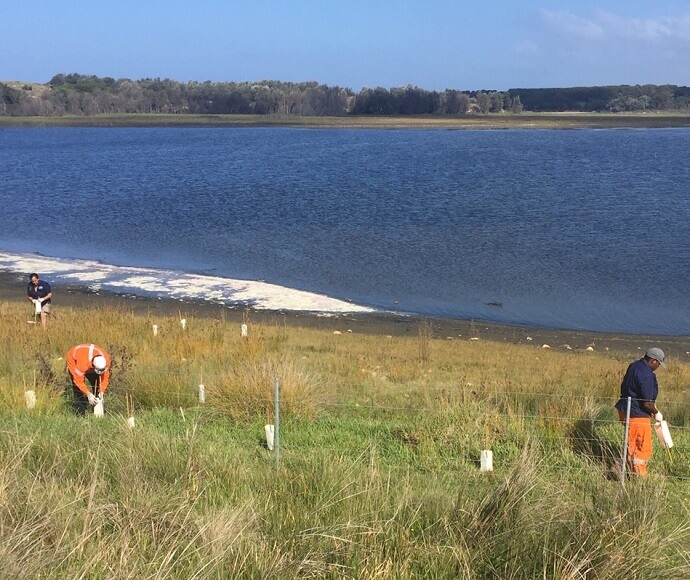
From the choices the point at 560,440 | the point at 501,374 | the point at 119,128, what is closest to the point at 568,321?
the point at 501,374

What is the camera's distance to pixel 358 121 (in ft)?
474

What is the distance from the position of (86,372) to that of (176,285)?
17.1m

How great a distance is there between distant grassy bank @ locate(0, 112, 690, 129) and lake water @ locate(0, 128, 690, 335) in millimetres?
54959

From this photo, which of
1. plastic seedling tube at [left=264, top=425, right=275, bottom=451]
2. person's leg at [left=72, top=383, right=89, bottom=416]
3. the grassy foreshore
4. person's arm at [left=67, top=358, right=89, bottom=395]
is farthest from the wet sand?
plastic seedling tube at [left=264, top=425, right=275, bottom=451]

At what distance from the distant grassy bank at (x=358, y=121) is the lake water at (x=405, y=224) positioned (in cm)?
5496

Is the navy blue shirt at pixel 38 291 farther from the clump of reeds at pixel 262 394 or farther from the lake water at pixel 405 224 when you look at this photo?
the lake water at pixel 405 224

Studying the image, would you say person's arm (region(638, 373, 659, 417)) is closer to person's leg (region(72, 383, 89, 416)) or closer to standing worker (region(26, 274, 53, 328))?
person's leg (region(72, 383, 89, 416))

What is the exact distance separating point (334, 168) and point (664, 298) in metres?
43.6

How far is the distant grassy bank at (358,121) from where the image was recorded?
134750mm

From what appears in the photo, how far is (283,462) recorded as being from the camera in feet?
23.1

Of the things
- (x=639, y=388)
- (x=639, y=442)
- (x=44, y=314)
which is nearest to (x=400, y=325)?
(x=44, y=314)

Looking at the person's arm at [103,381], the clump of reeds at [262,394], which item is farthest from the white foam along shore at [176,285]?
the person's arm at [103,381]

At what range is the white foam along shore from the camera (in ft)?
78.3

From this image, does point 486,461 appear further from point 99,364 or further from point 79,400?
point 79,400
